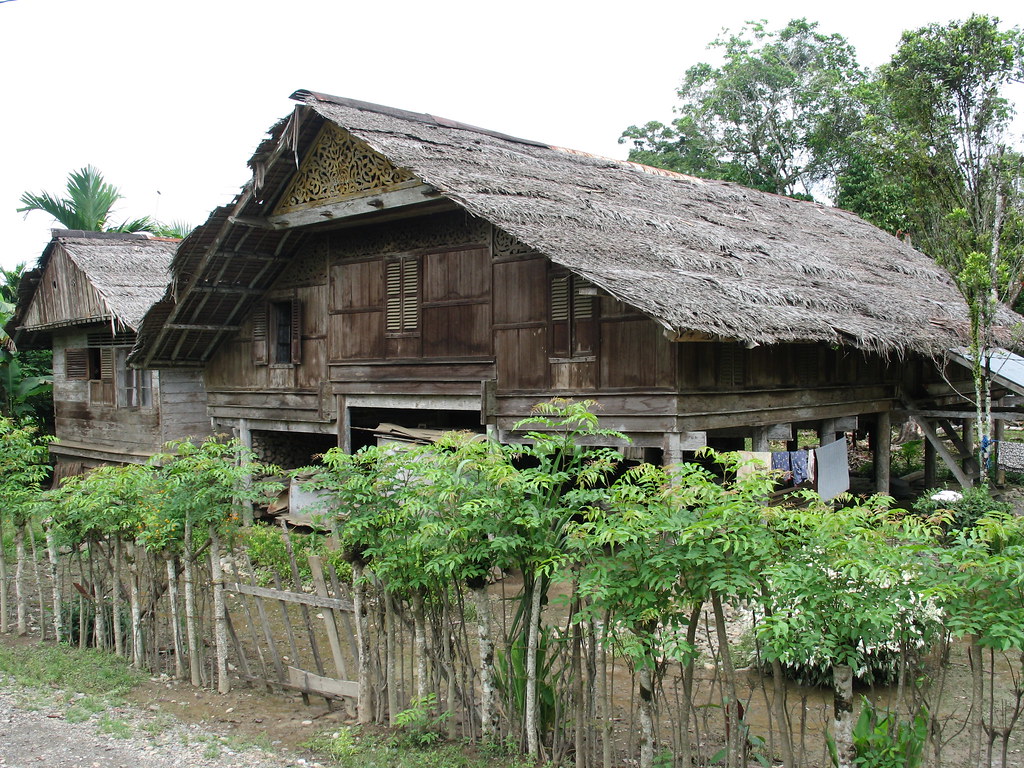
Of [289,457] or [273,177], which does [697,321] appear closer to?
[273,177]

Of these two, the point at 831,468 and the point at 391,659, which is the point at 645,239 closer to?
the point at 831,468

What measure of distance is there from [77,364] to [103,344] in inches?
60.4

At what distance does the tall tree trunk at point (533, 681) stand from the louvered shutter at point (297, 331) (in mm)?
8669

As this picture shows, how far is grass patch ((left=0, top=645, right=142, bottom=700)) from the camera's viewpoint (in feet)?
21.4

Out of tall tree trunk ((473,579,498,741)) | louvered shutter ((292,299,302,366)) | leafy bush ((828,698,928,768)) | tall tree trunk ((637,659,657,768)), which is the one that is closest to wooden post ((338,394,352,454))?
louvered shutter ((292,299,302,366))

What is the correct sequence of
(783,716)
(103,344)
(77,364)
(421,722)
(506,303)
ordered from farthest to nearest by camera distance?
(77,364)
(103,344)
(506,303)
(421,722)
(783,716)

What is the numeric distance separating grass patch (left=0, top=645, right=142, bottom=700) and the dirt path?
0.34 m

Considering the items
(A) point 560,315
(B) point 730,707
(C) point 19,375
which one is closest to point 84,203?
(C) point 19,375

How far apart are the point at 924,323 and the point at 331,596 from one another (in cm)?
941

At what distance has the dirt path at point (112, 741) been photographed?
203 inches

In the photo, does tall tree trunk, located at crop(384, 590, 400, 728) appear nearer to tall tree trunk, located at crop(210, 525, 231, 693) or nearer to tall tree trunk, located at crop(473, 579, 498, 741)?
tall tree trunk, located at crop(473, 579, 498, 741)

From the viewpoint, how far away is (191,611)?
259 inches

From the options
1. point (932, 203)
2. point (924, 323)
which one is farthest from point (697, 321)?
point (932, 203)

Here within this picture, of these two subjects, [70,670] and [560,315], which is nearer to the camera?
[70,670]
